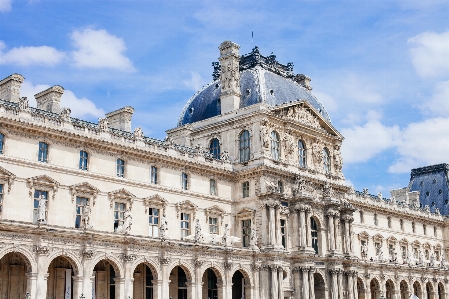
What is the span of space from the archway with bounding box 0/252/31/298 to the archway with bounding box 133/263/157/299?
33.3 ft

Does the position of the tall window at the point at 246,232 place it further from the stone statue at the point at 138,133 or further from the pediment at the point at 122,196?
the stone statue at the point at 138,133

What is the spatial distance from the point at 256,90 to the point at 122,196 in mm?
20006

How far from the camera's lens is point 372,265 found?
7350 centimetres

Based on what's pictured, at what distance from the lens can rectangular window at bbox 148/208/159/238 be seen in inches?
2121

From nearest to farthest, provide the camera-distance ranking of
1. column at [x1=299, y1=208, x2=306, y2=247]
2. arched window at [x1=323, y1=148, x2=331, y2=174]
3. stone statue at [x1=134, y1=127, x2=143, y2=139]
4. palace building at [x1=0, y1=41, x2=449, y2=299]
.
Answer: palace building at [x1=0, y1=41, x2=449, y2=299] < stone statue at [x1=134, y1=127, x2=143, y2=139] < column at [x1=299, y1=208, x2=306, y2=247] < arched window at [x1=323, y1=148, x2=331, y2=174]

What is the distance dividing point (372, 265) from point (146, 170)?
107ft

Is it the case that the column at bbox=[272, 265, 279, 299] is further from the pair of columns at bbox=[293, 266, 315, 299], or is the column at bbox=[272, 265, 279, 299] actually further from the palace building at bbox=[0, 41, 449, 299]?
the pair of columns at bbox=[293, 266, 315, 299]

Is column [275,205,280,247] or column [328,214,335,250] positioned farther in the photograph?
column [328,214,335,250]

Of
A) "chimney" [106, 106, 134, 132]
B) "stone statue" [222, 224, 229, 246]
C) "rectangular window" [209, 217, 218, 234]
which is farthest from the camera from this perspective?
"rectangular window" [209, 217, 218, 234]

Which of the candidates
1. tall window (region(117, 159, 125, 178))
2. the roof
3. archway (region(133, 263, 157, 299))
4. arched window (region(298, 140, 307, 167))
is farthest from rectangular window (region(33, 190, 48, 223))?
the roof

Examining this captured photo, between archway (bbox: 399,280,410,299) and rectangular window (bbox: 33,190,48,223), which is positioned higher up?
rectangular window (bbox: 33,190,48,223)

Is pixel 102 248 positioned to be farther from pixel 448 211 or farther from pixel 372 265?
pixel 448 211

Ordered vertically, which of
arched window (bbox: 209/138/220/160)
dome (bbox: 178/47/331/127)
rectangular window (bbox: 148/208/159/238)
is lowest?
rectangular window (bbox: 148/208/159/238)

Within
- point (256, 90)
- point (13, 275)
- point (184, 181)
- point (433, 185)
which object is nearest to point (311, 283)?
point (184, 181)
